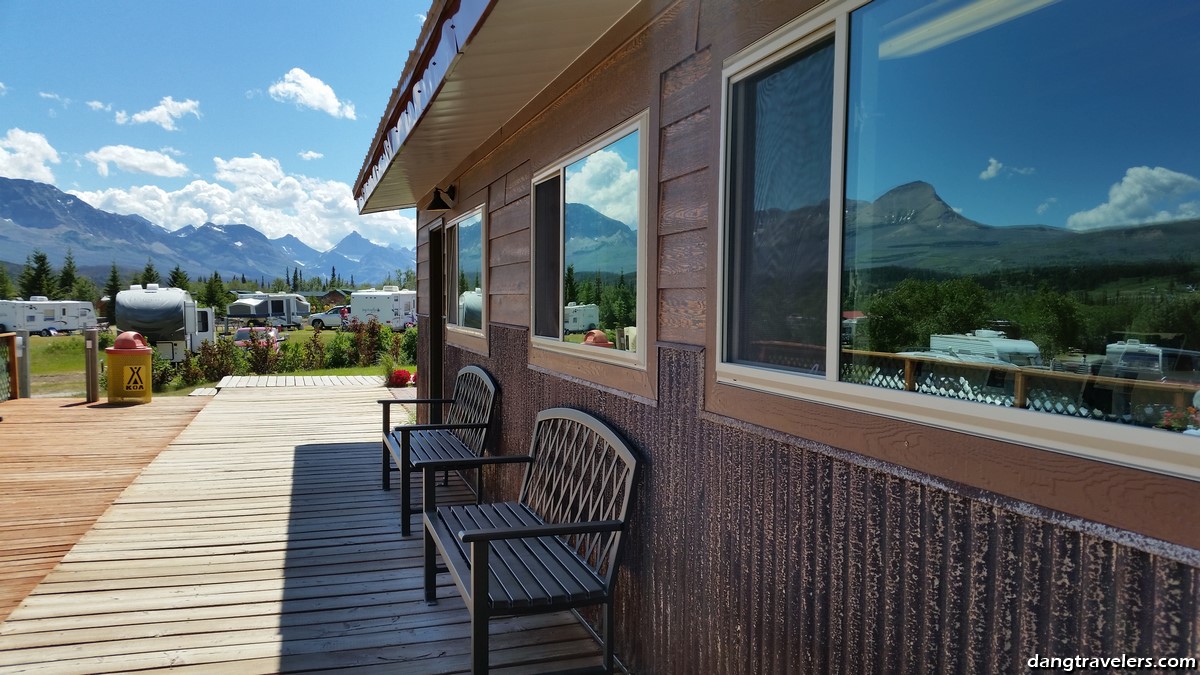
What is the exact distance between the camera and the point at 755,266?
6.25 ft

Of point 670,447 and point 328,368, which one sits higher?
point 670,447

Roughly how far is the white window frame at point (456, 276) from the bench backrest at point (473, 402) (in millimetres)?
297

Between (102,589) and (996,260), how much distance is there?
151 inches

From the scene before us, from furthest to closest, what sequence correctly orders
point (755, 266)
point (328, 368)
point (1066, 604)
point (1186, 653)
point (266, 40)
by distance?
point (266, 40)
point (328, 368)
point (755, 266)
point (1066, 604)
point (1186, 653)

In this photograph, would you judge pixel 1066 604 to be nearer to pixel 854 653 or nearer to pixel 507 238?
pixel 854 653

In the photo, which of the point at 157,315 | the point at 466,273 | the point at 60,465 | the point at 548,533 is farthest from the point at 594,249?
the point at 157,315

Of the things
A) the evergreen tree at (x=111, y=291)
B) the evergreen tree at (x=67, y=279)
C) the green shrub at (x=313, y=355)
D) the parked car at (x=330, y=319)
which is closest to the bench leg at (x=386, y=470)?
the green shrub at (x=313, y=355)

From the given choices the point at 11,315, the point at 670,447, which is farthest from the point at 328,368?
the point at 11,315

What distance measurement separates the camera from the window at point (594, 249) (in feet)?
8.69

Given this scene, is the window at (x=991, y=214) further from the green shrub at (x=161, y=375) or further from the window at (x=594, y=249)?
the green shrub at (x=161, y=375)

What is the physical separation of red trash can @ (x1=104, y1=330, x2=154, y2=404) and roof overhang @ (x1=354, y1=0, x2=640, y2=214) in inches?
237

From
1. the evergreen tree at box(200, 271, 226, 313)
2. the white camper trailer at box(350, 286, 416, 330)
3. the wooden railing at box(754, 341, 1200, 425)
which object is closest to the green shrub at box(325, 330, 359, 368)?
the wooden railing at box(754, 341, 1200, 425)

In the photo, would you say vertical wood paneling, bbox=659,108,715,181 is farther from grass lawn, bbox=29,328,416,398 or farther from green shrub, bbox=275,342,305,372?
green shrub, bbox=275,342,305,372

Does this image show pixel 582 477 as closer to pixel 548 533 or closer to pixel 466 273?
pixel 548 533
